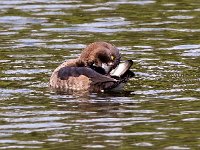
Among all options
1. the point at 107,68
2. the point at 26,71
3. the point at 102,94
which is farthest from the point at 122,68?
the point at 26,71

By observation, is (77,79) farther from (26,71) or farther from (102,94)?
(26,71)

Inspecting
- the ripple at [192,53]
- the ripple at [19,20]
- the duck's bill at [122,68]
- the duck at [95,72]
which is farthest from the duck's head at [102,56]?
the ripple at [19,20]

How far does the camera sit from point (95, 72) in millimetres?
14484

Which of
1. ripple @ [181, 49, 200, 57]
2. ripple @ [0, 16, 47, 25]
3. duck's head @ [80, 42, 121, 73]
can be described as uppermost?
duck's head @ [80, 42, 121, 73]

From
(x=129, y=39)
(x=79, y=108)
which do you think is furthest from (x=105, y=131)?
(x=129, y=39)

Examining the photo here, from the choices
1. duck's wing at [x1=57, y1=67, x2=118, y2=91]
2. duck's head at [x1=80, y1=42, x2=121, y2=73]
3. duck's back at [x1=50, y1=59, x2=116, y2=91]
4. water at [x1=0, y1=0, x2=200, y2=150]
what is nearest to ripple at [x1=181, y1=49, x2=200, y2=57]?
water at [x1=0, y1=0, x2=200, y2=150]

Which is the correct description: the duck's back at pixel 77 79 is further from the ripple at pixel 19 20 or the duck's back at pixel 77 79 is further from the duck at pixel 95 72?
the ripple at pixel 19 20

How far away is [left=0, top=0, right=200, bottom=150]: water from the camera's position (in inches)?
458

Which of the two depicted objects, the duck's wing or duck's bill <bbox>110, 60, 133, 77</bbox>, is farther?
duck's bill <bbox>110, 60, 133, 77</bbox>

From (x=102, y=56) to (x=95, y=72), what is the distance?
0.63 m

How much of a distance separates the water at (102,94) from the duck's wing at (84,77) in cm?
22

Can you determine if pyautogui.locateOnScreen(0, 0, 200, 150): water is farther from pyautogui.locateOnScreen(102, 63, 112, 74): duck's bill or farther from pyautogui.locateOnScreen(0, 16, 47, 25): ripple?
pyautogui.locateOnScreen(102, 63, 112, 74): duck's bill

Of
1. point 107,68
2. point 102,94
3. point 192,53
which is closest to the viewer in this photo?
point 102,94

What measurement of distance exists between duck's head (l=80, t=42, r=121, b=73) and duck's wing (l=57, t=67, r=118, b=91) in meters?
0.43
